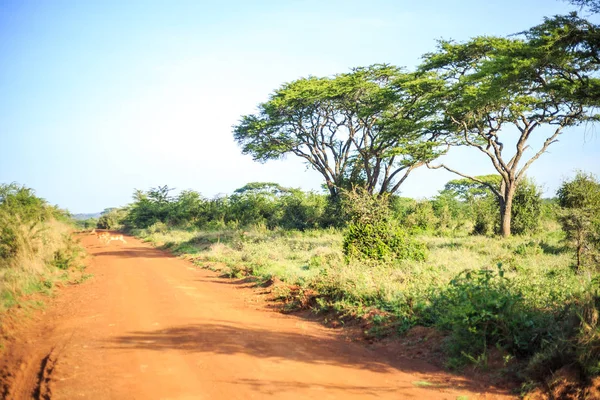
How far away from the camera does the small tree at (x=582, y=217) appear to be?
37.1ft

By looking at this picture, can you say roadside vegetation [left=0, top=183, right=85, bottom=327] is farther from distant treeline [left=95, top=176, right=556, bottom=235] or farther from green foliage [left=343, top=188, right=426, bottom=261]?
distant treeline [left=95, top=176, right=556, bottom=235]

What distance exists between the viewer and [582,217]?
39.6 ft

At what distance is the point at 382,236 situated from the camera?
39.2 feet

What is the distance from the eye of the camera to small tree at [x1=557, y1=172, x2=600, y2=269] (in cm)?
1130

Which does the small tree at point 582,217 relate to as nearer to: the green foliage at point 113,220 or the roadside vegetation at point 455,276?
the roadside vegetation at point 455,276

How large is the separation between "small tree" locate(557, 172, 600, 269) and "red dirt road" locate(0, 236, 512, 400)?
6.33m

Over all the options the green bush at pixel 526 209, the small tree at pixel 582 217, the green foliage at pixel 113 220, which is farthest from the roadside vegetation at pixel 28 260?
the green foliage at pixel 113 220

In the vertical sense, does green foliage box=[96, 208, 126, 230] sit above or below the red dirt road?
above

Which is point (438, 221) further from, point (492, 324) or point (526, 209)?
point (492, 324)

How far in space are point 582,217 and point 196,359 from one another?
11.2 m

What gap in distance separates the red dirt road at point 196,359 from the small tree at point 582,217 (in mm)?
6330

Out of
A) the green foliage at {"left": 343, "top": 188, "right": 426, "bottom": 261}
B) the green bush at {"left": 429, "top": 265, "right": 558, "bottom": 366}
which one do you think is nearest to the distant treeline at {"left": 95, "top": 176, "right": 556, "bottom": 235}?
the green foliage at {"left": 343, "top": 188, "right": 426, "bottom": 261}

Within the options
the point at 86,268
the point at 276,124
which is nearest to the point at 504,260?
the point at 86,268

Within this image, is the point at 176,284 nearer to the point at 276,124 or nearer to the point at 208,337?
the point at 208,337
